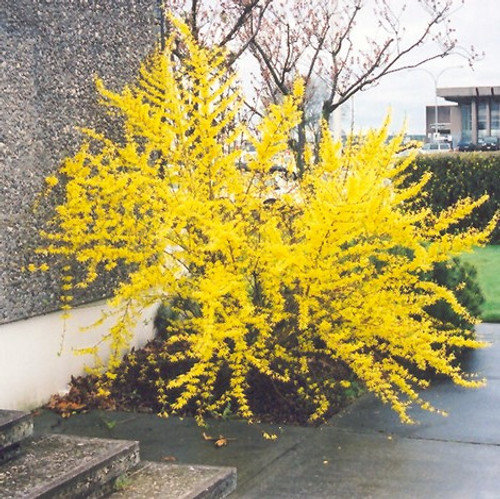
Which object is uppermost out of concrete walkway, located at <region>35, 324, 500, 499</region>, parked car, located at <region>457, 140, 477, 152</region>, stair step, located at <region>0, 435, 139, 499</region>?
parked car, located at <region>457, 140, 477, 152</region>

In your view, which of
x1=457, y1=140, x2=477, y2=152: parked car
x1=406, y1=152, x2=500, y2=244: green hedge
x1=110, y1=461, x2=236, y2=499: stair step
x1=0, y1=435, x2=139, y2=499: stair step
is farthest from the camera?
x1=457, y1=140, x2=477, y2=152: parked car

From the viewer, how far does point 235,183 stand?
5285 mm

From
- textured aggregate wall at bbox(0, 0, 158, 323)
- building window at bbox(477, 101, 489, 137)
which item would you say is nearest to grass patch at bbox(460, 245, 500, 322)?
textured aggregate wall at bbox(0, 0, 158, 323)

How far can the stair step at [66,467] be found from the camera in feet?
11.7

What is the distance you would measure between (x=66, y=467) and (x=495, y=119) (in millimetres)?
73654

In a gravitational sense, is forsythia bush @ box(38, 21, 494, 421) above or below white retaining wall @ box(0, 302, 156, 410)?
above

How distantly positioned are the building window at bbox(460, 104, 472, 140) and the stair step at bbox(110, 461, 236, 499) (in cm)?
7335

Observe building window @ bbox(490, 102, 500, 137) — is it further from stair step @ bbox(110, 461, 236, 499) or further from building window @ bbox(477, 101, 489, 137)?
stair step @ bbox(110, 461, 236, 499)

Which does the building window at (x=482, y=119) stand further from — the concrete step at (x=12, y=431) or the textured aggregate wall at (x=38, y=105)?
the concrete step at (x=12, y=431)

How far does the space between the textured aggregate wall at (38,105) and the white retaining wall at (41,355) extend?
102 millimetres

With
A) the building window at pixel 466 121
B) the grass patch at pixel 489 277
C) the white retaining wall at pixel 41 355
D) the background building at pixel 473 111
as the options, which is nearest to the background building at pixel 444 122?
the background building at pixel 473 111

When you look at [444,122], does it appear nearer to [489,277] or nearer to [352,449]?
[489,277]

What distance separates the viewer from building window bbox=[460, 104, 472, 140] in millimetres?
74688

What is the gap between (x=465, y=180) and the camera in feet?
49.6
